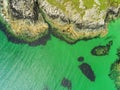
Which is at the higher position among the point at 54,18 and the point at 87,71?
the point at 54,18

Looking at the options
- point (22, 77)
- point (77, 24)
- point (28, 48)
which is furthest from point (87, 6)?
point (22, 77)

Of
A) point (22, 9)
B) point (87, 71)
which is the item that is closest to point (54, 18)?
point (22, 9)

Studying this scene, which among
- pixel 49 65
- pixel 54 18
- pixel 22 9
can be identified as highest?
pixel 22 9

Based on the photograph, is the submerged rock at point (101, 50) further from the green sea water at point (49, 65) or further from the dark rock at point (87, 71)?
the dark rock at point (87, 71)

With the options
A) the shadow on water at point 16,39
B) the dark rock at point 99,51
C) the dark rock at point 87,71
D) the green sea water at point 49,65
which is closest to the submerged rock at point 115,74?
the green sea water at point 49,65

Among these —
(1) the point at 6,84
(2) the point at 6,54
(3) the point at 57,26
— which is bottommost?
(1) the point at 6,84

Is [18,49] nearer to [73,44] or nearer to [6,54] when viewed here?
[6,54]

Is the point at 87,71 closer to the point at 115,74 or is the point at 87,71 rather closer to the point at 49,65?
the point at 115,74
